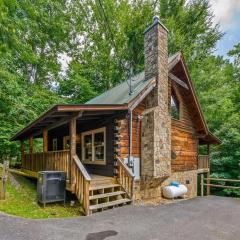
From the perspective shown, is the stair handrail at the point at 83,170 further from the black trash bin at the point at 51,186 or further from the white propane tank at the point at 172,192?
the white propane tank at the point at 172,192

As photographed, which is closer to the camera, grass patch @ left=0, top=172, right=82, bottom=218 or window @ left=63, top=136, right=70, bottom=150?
grass patch @ left=0, top=172, right=82, bottom=218

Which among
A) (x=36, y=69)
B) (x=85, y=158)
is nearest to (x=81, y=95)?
(x=36, y=69)

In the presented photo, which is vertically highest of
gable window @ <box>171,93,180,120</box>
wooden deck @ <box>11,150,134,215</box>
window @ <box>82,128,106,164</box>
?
gable window @ <box>171,93,180,120</box>

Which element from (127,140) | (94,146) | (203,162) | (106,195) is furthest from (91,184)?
(203,162)

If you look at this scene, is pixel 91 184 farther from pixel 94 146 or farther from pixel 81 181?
pixel 94 146

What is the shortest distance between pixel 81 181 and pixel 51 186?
966 millimetres

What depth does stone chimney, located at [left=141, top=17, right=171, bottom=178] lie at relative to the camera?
881cm

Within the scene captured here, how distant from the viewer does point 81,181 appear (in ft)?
22.6

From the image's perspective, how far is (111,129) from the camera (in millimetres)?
9266

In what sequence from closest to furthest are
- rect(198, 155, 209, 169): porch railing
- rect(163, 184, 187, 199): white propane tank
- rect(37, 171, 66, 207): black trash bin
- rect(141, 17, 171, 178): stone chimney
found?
rect(37, 171, 66, 207): black trash bin, rect(141, 17, 171, 178): stone chimney, rect(163, 184, 187, 199): white propane tank, rect(198, 155, 209, 169): porch railing

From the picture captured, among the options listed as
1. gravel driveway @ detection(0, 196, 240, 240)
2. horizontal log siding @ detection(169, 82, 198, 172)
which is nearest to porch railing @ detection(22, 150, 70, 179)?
gravel driveway @ detection(0, 196, 240, 240)

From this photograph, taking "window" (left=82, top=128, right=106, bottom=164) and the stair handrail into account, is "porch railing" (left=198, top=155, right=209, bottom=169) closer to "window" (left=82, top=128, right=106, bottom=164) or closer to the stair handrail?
"window" (left=82, top=128, right=106, bottom=164)

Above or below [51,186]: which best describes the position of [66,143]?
above

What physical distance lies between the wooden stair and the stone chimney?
1.43 m
